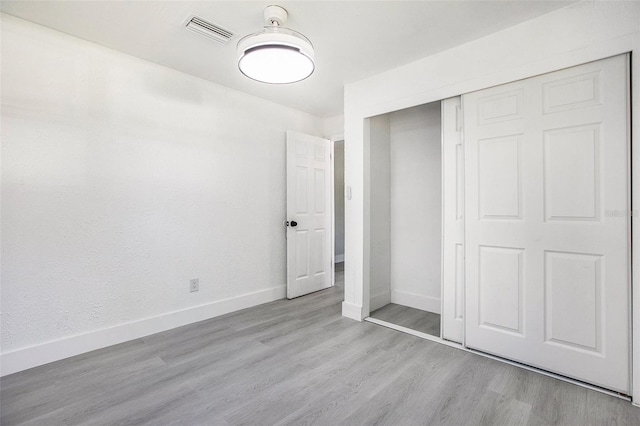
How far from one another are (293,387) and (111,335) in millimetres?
1701

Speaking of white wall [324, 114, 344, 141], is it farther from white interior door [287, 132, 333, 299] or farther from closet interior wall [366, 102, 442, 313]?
closet interior wall [366, 102, 442, 313]

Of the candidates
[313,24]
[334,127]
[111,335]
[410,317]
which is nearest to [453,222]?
[410,317]

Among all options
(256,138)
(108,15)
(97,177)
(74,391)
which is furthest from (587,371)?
(108,15)

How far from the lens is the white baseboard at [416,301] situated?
11.1 feet

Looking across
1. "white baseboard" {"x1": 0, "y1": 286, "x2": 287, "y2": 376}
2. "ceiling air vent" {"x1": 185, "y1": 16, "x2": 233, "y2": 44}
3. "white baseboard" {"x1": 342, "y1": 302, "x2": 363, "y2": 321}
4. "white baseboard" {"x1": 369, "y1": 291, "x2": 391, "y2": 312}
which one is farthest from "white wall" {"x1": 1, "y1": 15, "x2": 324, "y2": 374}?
"white baseboard" {"x1": 369, "y1": 291, "x2": 391, "y2": 312}

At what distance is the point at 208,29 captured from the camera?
2.28 metres

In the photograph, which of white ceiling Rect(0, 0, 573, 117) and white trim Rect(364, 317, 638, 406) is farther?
white ceiling Rect(0, 0, 573, 117)

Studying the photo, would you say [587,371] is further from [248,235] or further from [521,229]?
[248,235]

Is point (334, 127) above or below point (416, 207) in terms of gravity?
above

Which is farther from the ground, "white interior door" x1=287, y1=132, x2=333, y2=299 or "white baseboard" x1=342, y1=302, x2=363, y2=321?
"white interior door" x1=287, y1=132, x2=333, y2=299

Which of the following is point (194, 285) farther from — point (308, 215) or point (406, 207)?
point (406, 207)

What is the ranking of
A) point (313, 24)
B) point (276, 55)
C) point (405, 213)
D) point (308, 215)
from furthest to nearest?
point (308, 215) → point (405, 213) → point (313, 24) → point (276, 55)

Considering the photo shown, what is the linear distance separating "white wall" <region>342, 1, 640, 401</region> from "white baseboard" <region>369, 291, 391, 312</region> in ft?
0.88

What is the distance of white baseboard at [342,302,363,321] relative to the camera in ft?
10.3
